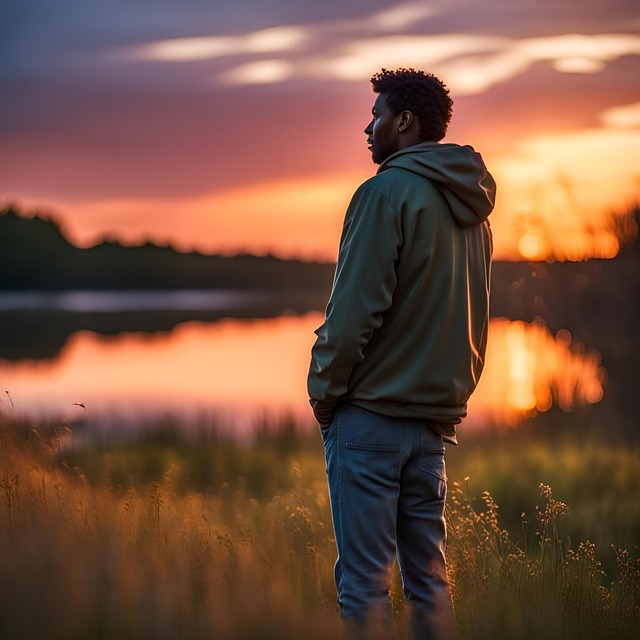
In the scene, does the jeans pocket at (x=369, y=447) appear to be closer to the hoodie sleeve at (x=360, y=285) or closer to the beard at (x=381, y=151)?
the hoodie sleeve at (x=360, y=285)

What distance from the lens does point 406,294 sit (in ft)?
9.71

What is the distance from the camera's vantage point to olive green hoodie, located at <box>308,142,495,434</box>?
2857 mm

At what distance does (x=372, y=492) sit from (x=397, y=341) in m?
0.47

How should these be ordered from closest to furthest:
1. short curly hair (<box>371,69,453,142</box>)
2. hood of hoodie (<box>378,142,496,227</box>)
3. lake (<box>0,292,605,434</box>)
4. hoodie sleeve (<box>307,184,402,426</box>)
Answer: hoodie sleeve (<box>307,184,402,426</box>)
hood of hoodie (<box>378,142,496,227</box>)
short curly hair (<box>371,69,453,142</box>)
lake (<box>0,292,605,434</box>)

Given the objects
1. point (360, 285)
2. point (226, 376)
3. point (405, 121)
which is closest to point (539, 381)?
point (405, 121)

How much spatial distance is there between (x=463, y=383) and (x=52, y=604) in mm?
1558

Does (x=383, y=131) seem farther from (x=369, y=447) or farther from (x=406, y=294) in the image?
(x=369, y=447)

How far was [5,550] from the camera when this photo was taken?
3.85m

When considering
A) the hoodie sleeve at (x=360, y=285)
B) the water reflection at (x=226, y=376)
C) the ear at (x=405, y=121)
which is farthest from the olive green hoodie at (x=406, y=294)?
the water reflection at (x=226, y=376)

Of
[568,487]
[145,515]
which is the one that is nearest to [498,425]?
[568,487]

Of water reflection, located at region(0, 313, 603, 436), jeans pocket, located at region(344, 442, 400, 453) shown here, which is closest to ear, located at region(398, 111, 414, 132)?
jeans pocket, located at region(344, 442, 400, 453)

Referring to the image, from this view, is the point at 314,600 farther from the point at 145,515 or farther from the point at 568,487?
the point at 568,487

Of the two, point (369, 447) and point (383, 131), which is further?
point (383, 131)

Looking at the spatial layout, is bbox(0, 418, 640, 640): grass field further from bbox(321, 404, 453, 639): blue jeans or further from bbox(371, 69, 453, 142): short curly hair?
bbox(371, 69, 453, 142): short curly hair
